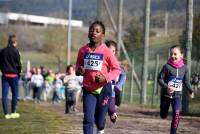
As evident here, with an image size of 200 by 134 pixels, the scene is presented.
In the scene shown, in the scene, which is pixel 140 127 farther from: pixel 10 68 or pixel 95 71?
pixel 95 71

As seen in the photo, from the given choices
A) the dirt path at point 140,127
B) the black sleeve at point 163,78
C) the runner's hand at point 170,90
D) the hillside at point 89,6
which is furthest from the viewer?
the hillside at point 89,6

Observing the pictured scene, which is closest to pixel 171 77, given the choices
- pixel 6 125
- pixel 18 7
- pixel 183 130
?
pixel 183 130

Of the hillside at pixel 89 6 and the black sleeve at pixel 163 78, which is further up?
the hillside at pixel 89 6

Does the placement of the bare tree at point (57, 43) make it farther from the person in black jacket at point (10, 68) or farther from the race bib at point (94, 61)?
the race bib at point (94, 61)

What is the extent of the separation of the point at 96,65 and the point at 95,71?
3.8 inches

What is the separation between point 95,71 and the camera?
33.4 feet

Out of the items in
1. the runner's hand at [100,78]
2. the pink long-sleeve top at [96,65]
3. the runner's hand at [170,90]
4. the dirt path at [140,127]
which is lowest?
the dirt path at [140,127]

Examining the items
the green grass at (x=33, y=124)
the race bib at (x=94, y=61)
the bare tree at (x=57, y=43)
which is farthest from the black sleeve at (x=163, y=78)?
the bare tree at (x=57, y=43)

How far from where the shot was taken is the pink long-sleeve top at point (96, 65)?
1016 cm

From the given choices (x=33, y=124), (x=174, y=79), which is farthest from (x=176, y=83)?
(x=33, y=124)

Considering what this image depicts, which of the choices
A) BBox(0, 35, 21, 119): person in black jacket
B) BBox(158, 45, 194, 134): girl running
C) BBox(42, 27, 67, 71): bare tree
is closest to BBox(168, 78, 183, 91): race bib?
BBox(158, 45, 194, 134): girl running

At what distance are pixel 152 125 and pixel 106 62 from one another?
556 centimetres

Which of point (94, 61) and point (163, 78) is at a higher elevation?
point (94, 61)

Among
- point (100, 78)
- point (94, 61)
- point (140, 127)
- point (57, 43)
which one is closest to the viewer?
point (100, 78)
